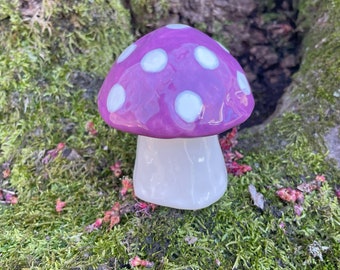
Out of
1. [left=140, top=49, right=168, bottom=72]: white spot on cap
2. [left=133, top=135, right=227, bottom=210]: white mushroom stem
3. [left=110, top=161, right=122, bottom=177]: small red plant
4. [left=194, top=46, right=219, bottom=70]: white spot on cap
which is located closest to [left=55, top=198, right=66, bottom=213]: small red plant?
[left=110, top=161, right=122, bottom=177]: small red plant

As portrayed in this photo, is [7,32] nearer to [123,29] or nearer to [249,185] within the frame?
[123,29]

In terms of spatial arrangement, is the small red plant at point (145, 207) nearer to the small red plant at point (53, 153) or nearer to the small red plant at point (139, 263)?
the small red plant at point (139, 263)

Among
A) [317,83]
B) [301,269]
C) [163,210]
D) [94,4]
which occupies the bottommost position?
[301,269]

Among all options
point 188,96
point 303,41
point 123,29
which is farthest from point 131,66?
point 303,41

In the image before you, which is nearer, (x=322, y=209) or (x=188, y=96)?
(x=188, y=96)

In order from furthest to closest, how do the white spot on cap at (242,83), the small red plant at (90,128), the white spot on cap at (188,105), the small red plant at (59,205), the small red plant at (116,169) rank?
the small red plant at (90,128)
the small red plant at (116,169)
the small red plant at (59,205)
the white spot on cap at (242,83)
the white spot on cap at (188,105)

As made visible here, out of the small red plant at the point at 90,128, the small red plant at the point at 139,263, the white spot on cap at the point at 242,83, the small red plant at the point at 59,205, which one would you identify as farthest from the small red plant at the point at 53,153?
the white spot on cap at the point at 242,83

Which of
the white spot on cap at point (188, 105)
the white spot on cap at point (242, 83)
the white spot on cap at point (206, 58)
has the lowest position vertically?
the white spot on cap at point (242, 83)

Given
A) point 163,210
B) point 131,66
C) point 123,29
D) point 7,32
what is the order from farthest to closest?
point 123,29, point 7,32, point 163,210, point 131,66
